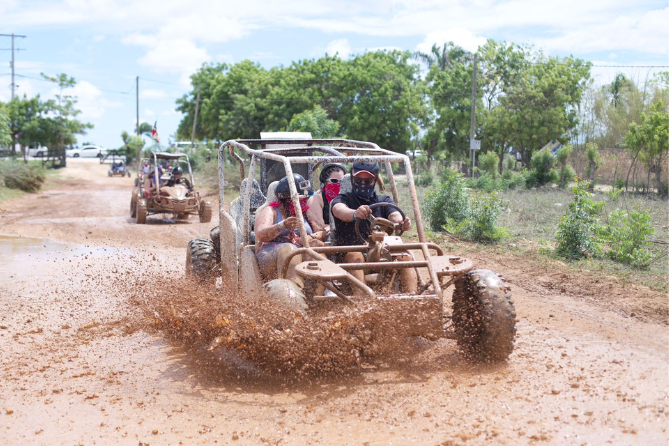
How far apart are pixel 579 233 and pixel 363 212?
18.8 ft

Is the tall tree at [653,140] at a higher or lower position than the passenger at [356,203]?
higher

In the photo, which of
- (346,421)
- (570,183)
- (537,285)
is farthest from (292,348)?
(570,183)

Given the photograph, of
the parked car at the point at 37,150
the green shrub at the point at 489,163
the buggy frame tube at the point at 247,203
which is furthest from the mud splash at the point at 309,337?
the parked car at the point at 37,150

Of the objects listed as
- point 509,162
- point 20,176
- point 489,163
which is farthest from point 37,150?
point 489,163

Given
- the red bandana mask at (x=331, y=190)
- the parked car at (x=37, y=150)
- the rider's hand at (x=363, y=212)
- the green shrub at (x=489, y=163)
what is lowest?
the rider's hand at (x=363, y=212)

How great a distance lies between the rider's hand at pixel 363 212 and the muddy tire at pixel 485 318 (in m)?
0.95

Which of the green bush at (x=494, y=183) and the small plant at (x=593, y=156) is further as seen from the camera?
the small plant at (x=593, y=156)

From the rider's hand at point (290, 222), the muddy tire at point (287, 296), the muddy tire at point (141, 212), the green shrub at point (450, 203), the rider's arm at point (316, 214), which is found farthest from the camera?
the muddy tire at point (141, 212)

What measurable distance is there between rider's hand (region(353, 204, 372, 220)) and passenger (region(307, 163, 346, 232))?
72 cm

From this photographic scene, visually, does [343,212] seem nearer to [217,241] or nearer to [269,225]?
[269,225]

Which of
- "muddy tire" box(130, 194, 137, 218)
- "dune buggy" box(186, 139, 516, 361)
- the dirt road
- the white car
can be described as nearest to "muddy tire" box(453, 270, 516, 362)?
"dune buggy" box(186, 139, 516, 361)

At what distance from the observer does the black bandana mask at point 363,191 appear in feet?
19.4

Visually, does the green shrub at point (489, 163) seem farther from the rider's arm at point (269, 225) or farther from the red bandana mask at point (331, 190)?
the rider's arm at point (269, 225)

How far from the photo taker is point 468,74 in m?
38.7
